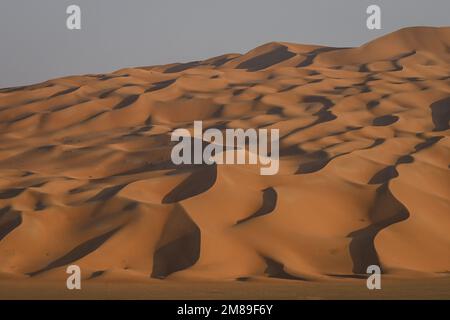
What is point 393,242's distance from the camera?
14.6 metres

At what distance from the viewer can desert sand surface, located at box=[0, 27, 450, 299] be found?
13.5 m

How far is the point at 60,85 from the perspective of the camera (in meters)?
31.1

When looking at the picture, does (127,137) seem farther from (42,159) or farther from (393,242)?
(393,242)

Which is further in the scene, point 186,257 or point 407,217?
point 407,217

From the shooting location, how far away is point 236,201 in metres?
16.1

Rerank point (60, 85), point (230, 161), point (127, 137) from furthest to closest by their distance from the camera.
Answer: point (60, 85) → point (127, 137) → point (230, 161)

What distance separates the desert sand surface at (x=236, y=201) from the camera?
13.5 metres

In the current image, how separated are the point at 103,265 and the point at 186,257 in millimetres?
1341
